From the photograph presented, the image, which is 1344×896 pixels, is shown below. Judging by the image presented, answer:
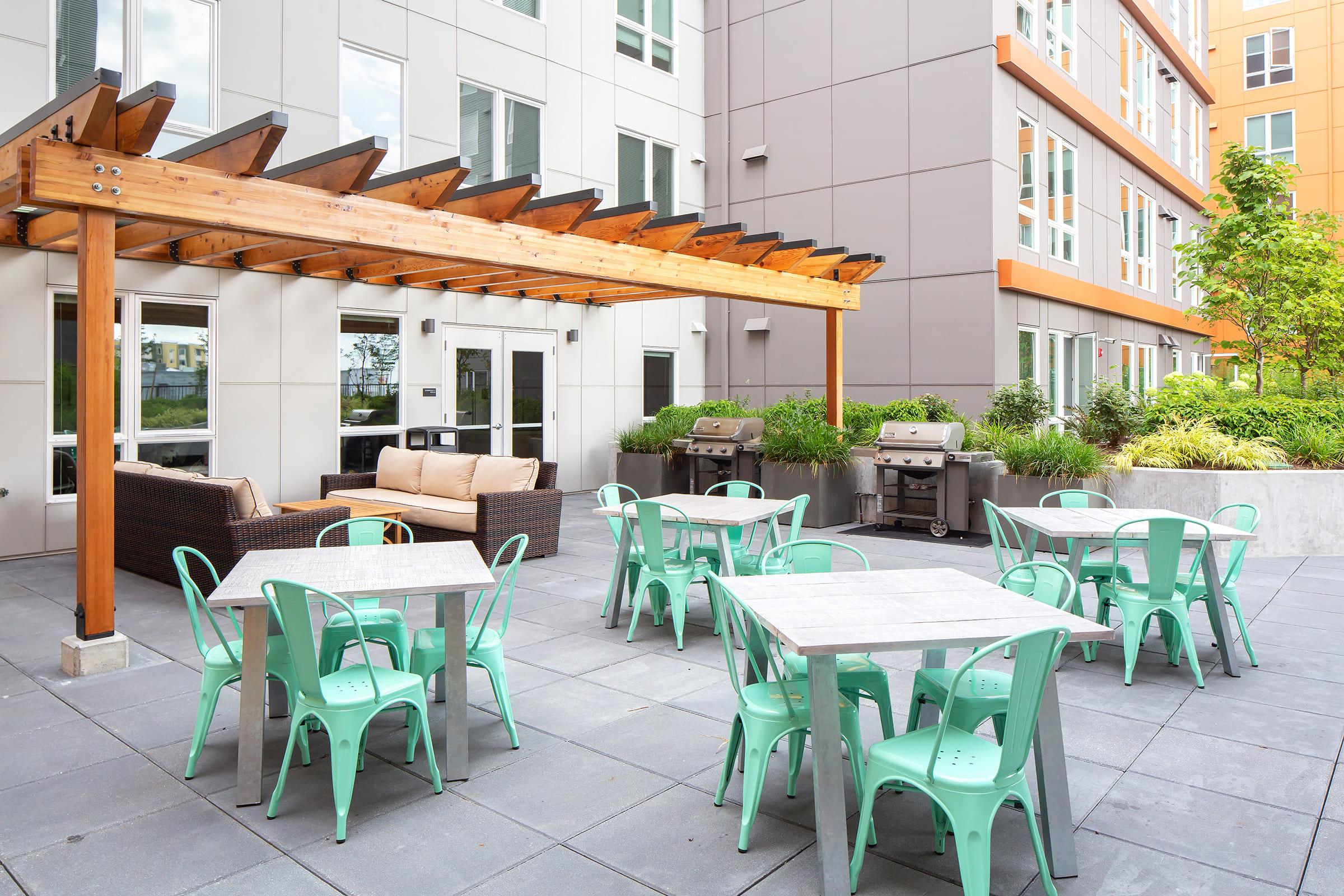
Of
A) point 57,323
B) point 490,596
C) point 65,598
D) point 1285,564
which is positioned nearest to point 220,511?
Result: point 65,598

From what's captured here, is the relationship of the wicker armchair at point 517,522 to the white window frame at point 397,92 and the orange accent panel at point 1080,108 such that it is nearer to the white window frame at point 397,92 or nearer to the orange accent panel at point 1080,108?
the white window frame at point 397,92

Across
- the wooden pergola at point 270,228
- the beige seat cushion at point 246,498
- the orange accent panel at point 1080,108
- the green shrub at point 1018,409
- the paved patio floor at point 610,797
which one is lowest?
the paved patio floor at point 610,797

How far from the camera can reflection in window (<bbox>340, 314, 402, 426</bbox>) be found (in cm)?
995

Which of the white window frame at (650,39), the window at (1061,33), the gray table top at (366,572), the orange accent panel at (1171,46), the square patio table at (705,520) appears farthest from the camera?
the orange accent panel at (1171,46)

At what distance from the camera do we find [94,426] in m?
4.76

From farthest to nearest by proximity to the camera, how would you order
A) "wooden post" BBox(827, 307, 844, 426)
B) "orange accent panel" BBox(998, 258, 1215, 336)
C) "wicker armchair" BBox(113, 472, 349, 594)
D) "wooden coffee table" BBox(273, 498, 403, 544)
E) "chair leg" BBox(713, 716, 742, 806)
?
"orange accent panel" BBox(998, 258, 1215, 336) < "wooden post" BBox(827, 307, 844, 426) < "wooden coffee table" BBox(273, 498, 403, 544) < "wicker armchair" BBox(113, 472, 349, 594) < "chair leg" BBox(713, 716, 742, 806)

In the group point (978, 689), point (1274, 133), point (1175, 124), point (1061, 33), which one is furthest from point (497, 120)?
point (1274, 133)

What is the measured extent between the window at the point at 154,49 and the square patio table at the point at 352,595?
21.4 ft

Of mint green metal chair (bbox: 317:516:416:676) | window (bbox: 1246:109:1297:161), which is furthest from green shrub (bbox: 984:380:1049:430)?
window (bbox: 1246:109:1297:161)

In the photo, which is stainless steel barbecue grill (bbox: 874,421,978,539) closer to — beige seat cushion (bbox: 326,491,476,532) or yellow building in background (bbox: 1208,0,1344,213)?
beige seat cushion (bbox: 326,491,476,532)

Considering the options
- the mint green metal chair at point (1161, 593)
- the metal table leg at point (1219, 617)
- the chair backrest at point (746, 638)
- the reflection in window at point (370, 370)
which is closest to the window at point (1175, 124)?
the reflection in window at point (370, 370)

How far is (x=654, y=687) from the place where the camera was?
4445 mm

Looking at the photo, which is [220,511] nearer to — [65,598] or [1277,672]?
[65,598]

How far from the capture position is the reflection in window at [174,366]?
843cm
